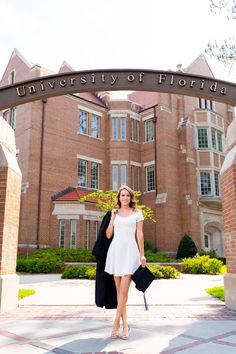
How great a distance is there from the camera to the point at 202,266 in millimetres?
17375

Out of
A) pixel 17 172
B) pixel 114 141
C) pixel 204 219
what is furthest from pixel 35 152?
pixel 17 172

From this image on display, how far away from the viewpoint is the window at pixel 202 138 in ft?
90.8

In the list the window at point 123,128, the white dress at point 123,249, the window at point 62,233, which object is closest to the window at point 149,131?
the window at point 123,128

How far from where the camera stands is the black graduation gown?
15.5 ft

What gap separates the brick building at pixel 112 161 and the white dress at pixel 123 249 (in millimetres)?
17126

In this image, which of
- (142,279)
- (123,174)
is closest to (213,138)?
(123,174)

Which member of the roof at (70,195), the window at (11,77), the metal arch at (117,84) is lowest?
the metal arch at (117,84)

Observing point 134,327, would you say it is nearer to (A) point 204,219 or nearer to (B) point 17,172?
(B) point 17,172

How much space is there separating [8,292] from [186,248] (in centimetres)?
1789

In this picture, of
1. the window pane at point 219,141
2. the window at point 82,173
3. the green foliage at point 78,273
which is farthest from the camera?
the window pane at point 219,141

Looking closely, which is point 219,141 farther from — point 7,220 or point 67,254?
point 7,220

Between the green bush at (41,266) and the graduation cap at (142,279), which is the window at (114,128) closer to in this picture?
the green bush at (41,266)

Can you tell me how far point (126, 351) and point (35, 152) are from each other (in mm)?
19566

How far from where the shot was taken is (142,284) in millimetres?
4355
